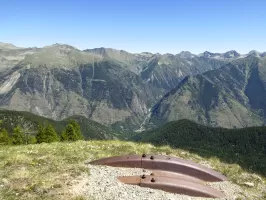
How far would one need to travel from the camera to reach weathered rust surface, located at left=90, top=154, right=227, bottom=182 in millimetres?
18906

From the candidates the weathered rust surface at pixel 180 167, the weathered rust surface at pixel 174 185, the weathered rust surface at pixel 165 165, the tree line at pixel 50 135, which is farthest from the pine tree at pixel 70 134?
the weathered rust surface at pixel 174 185

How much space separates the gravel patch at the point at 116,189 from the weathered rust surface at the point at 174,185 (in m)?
0.30

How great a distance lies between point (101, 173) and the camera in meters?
18.2

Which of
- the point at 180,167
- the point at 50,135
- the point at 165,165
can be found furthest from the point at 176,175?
the point at 50,135

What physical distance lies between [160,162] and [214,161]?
23.5 feet

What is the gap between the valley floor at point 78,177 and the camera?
608 inches

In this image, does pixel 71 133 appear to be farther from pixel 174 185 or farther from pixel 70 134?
pixel 174 185

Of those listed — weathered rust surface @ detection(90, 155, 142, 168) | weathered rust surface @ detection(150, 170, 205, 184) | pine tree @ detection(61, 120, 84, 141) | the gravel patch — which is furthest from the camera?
pine tree @ detection(61, 120, 84, 141)

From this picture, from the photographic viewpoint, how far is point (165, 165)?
62.1ft

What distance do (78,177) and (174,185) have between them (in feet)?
17.5

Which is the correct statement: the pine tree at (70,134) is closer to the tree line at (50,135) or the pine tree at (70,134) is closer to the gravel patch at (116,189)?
the tree line at (50,135)

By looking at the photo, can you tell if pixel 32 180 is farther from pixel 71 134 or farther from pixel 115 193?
pixel 71 134

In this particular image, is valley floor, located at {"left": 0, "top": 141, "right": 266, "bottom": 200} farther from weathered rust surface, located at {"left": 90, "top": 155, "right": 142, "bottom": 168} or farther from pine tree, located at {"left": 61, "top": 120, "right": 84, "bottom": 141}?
pine tree, located at {"left": 61, "top": 120, "right": 84, "bottom": 141}

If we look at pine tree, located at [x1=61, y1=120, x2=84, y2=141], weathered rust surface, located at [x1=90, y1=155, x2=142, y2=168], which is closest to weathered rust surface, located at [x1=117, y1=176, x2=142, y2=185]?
weathered rust surface, located at [x1=90, y1=155, x2=142, y2=168]
